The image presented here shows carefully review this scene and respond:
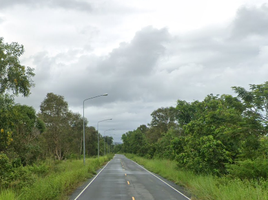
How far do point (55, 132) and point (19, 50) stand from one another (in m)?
37.8

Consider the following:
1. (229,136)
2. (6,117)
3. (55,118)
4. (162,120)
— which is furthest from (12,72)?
(162,120)

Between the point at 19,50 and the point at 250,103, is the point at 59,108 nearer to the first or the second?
the point at 19,50

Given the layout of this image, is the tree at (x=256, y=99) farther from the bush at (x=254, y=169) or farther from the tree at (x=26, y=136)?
the tree at (x=26, y=136)

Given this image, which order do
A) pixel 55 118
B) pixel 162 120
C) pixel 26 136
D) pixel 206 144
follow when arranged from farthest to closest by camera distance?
pixel 162 120 → pixel 55 118 → pixel 26 136 → pixel 206 144

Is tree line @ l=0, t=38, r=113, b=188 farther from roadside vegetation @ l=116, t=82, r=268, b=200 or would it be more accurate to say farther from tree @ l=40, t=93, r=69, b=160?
roadside vegetation @ l=116, t=82, r=268, b=200

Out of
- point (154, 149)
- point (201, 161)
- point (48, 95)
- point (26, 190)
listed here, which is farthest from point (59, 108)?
point (26, 190)

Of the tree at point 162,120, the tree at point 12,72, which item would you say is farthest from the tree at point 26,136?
the tree at point 162,120

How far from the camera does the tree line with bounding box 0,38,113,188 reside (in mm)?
13797

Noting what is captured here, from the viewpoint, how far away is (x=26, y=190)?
12.0 m

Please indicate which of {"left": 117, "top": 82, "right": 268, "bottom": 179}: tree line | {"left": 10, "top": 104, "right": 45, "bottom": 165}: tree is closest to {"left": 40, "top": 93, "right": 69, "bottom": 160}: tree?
{"left": 10, "top": 104, "right": 45, "bottom": 165}: tree

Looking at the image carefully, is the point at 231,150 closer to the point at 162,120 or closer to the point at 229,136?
the point at 229,136

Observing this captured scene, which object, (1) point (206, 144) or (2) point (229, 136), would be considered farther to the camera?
(1) point (206, 144)

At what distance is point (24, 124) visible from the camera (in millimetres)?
29938

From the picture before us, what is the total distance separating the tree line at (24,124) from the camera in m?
13.8
